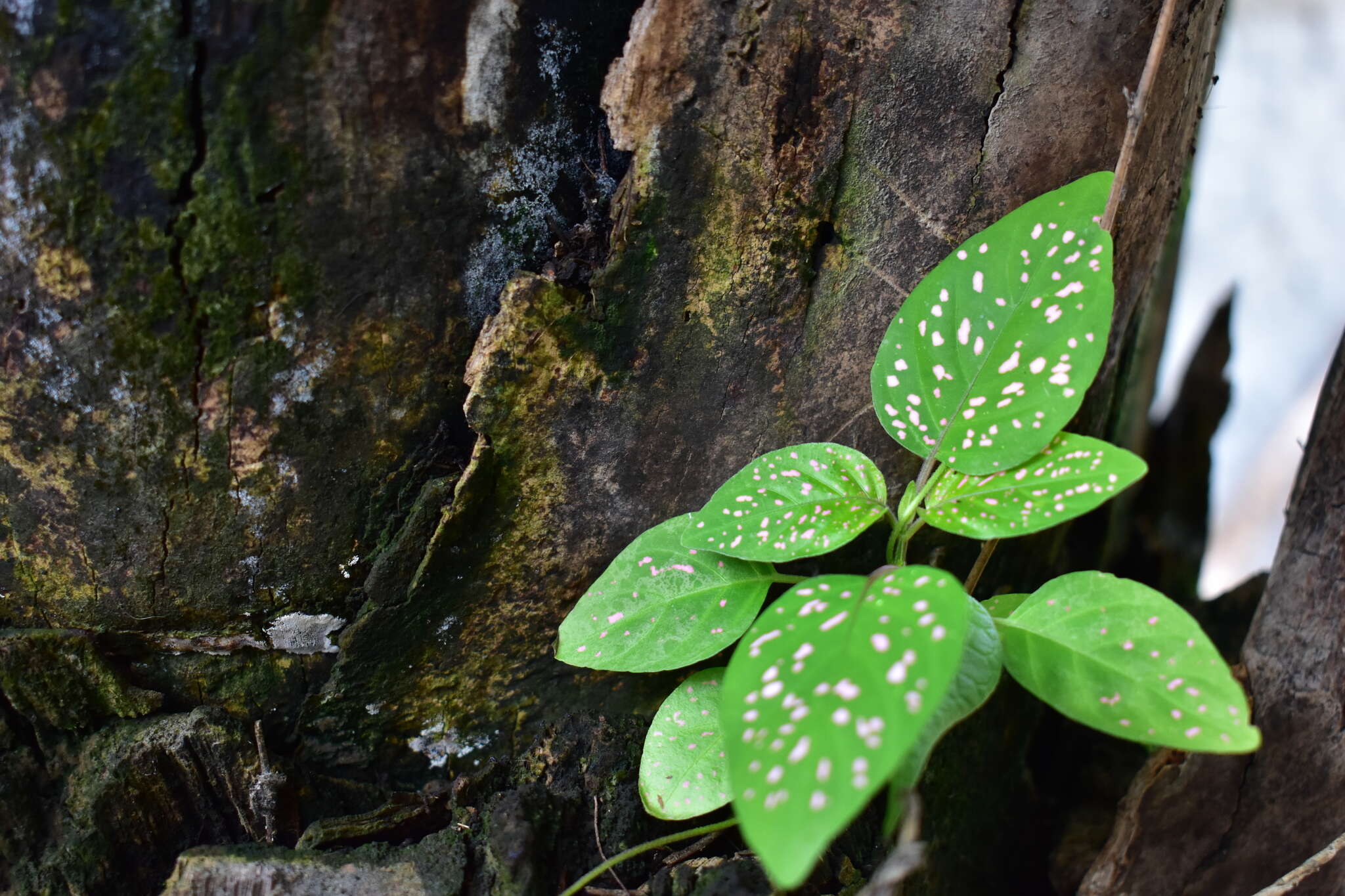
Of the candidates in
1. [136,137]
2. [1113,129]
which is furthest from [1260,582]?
[136,137]

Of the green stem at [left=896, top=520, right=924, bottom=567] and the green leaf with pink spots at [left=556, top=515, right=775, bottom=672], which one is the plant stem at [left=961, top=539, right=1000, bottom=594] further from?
the green leaf with pink spots at [left=556, top=515, right=775, bottom=672]

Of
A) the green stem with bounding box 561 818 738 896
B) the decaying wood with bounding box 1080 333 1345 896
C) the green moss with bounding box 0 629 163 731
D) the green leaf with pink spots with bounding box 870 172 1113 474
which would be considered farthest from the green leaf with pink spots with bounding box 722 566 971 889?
the green moss with bounding box 0 629 163 731

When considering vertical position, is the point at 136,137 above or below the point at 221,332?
above

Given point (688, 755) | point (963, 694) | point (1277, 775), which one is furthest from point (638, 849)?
point (1277, 775)

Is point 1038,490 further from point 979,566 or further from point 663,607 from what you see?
point 663,607

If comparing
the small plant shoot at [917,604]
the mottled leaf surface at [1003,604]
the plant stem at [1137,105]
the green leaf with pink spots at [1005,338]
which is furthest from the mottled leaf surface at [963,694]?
the plant stem at [1137,105]

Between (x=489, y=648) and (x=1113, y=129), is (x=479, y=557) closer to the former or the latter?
(x=489, y=648)
